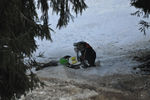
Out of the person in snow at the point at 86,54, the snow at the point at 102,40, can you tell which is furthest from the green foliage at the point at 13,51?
the person in snow at the point at 86,54

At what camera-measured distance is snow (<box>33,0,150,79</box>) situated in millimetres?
9289

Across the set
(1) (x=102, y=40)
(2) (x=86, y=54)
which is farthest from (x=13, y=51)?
(1) (x=102, y=40)

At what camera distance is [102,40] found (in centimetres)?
1839

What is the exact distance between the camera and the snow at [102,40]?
9289 millimetres

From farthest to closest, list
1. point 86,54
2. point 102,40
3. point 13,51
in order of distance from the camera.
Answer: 1. point 102,40
2. point 86,54
3. point 13,51

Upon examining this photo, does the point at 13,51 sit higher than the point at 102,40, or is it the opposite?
the point at 102,40

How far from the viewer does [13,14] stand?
359 centimetres

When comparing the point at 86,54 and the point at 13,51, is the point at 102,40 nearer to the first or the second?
the point at 86,54

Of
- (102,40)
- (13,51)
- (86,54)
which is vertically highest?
(102,40)

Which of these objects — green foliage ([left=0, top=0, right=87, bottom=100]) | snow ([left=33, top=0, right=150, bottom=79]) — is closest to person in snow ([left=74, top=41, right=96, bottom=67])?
snow ([left=33, top=0, right=150, bottom=79])

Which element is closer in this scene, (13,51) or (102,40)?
(13,51)

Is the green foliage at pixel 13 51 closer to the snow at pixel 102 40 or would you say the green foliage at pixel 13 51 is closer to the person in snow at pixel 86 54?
the snow at pixel 102 40

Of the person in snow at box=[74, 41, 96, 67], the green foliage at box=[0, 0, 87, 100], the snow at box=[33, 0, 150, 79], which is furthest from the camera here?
the person in snow at box=[74, 41, 96, 67]

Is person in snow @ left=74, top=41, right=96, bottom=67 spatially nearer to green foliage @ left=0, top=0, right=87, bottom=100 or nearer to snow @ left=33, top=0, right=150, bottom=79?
snow @ left=33, top=0, right=150, bottom=79
